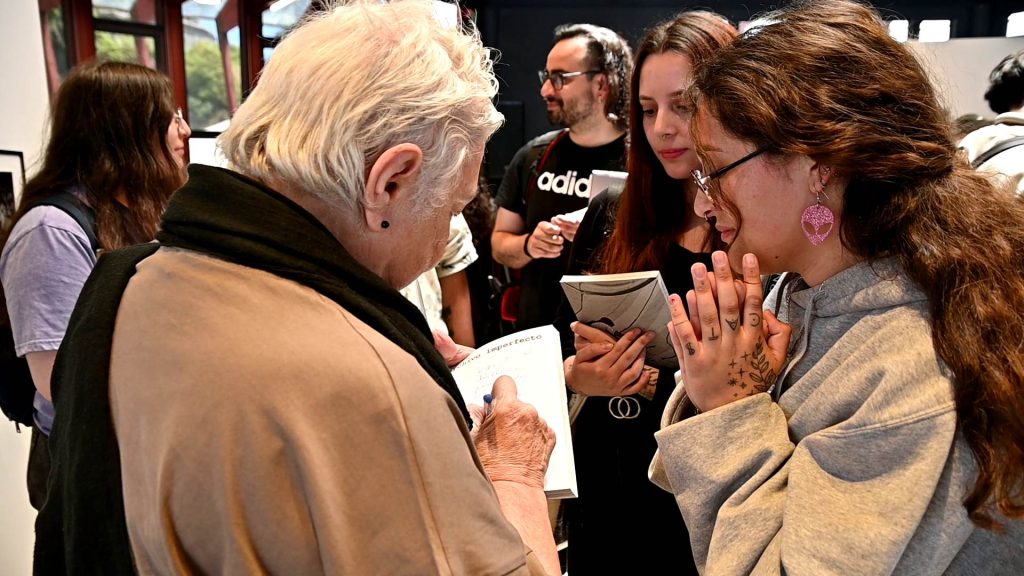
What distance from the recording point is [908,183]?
1.05 meters

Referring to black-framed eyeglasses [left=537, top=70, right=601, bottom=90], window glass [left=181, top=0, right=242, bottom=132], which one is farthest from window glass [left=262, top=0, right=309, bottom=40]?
black-framed eyeglasses [left=537, top=70, right=601, bottom=90]

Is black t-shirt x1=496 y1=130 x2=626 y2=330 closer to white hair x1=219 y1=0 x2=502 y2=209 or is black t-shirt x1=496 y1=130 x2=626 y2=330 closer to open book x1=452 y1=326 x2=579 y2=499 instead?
open book x1=452 y1=326 x2=579 y2=499

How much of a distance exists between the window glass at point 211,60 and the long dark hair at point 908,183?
3.19 metres

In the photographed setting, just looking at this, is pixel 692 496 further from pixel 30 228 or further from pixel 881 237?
pixel 30 228

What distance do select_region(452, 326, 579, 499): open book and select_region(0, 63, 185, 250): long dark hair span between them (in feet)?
3.78

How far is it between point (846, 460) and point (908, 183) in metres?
0.40

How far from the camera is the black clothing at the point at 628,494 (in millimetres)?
1777

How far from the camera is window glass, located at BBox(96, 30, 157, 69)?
3.48m

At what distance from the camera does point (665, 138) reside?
184 cm

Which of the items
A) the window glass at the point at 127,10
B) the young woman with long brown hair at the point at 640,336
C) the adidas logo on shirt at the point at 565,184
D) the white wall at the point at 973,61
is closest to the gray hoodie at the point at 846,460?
the young woman with long brown hair at the point at 640,336

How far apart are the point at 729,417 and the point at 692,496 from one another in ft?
0.44

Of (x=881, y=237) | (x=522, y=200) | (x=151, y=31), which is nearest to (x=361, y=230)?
(x=881, y=237)

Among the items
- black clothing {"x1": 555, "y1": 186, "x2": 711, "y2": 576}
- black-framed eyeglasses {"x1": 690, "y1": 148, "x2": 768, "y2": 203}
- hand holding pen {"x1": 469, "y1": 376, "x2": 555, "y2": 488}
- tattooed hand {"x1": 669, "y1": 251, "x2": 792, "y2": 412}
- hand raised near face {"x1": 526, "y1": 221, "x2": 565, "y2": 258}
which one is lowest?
black clothing {"x1": 555, "y1": 186, "x2": 711, "y2": 576}

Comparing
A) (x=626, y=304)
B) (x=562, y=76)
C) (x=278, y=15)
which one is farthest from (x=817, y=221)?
(x=278, y=15)
